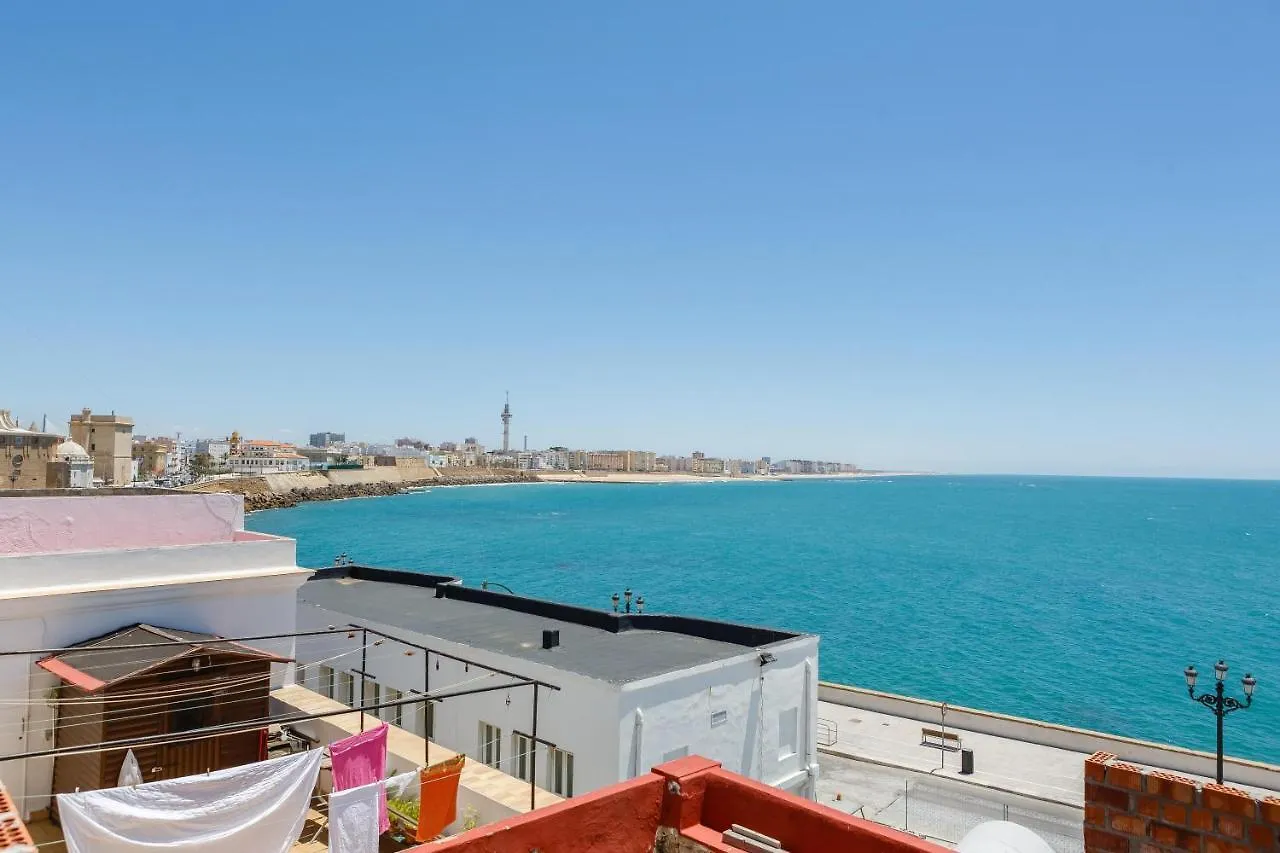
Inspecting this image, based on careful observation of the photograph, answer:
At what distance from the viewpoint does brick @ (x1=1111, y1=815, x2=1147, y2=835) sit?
19.4 feet

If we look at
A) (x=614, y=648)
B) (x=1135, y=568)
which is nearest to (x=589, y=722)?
(x=614, y=648)

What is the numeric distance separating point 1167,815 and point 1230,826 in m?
0.38

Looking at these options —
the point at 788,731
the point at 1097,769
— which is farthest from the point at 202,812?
the point at 788,731

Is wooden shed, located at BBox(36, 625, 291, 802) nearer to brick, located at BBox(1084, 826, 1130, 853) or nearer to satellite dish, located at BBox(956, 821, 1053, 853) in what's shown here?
satellite dish, located at BBox(956, 821, 1053, 853)

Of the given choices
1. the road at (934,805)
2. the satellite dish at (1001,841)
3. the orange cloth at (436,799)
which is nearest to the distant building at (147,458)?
the road at (934,805)

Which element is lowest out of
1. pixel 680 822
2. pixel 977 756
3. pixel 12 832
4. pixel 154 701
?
pixel 977 756

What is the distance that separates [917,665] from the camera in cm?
4812

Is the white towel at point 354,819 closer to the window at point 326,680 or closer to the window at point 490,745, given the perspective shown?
the window at point 490,745

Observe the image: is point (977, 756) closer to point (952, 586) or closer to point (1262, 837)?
point (1262, 837)

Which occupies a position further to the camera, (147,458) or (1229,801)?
(147,458)

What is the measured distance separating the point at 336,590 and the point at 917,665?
35.7 meters

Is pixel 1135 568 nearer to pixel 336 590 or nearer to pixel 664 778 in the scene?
pixel 336 590

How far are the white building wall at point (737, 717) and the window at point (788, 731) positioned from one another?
3cm

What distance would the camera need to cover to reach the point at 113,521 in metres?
15.7
